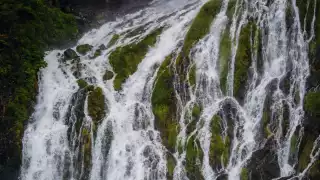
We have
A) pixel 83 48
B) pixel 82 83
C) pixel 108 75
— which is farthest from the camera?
pixel 83 48

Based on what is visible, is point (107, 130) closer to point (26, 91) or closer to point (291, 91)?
point (26, 91)

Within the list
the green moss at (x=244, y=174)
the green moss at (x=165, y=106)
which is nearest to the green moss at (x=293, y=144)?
the green moss at (x=244, y=174)

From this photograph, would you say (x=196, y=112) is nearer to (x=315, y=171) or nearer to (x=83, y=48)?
(x=315, y=171)

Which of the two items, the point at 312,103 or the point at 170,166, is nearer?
the point at 312,103

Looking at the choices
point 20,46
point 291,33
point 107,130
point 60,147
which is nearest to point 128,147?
point 107,130

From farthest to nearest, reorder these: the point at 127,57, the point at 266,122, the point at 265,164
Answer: the point at 127,57 → the point at 266,122 → the point at 265,164

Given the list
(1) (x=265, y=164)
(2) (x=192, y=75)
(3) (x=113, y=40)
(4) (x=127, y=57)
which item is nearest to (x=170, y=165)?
(1) (x=265, y=164)

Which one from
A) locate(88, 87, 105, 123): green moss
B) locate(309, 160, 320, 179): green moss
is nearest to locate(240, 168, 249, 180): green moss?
locate(309, 160, 320, 179): green moss
